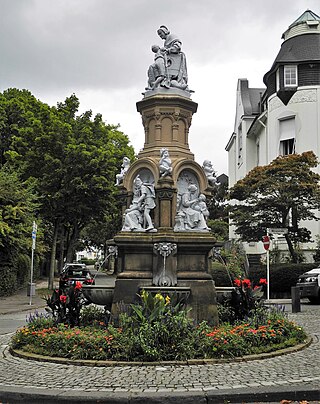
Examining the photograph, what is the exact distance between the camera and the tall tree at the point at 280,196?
26.3 m

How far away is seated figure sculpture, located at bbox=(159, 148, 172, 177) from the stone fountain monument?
22 mm

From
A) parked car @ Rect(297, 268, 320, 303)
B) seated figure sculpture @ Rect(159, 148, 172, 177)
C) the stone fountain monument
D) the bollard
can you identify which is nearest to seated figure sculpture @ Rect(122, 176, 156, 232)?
the stone fountain monument

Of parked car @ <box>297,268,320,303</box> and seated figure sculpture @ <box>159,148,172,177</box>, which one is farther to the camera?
parked car @ <box>297,268,320,303</box>

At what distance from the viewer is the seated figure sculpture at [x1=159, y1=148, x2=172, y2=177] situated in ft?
38.0

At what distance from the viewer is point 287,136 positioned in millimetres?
34094

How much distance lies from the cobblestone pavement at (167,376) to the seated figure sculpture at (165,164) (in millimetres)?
4557

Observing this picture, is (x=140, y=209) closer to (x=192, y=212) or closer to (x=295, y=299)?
(x=192, y=212)

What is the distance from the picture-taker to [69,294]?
10.6 m

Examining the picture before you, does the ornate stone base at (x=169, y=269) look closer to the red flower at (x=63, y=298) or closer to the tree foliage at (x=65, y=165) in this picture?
the red flower at (x=63, y=298)

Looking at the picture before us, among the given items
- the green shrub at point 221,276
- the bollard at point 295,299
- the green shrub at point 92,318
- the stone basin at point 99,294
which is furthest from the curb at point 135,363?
the green shrub at point 221,276

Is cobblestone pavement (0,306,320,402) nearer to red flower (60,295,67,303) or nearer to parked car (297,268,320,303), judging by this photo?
red flower (60,295,67,303)

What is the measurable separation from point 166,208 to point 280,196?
51.8 feet

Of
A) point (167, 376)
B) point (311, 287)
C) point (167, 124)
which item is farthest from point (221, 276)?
point (167, 376)

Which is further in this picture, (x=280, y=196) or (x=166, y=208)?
(x=280, y=196)
